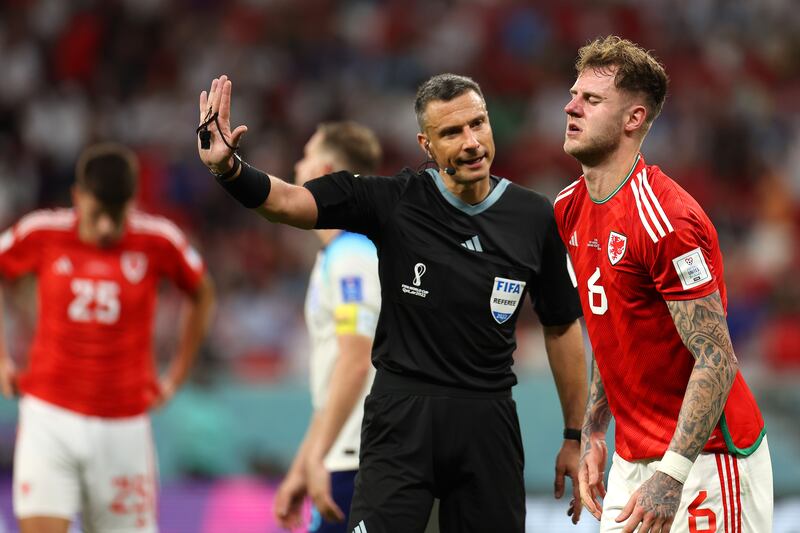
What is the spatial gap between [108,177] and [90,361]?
1016mm

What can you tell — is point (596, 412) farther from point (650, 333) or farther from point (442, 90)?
point (442, 90)

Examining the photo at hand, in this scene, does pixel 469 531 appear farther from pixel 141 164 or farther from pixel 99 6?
pixel 99 6

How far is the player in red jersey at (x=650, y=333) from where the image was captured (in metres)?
3.79

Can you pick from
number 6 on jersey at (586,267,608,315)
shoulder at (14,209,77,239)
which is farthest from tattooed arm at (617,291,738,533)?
shoulder at (14,209,77,239)

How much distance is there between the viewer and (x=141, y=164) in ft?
45.5

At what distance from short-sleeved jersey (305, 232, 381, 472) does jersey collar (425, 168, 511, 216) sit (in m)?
0.82

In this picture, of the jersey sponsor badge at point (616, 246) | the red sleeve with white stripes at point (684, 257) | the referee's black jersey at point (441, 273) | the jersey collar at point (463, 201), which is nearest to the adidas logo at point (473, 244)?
the referee's black jersey at point (441, 273)

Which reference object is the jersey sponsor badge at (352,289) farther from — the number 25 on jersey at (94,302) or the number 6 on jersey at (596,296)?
the number 25 on jersey at (94,302)

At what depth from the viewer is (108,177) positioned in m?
6.58

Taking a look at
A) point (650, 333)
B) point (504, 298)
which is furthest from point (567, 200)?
point (650, 333)

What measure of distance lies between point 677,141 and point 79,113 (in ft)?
23.9

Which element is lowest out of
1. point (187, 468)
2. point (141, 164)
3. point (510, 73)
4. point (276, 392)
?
point (187, 468)

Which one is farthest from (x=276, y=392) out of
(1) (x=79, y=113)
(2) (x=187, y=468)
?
(1) (x=79, y=113)

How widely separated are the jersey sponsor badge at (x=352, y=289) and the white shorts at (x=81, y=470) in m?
2.02
